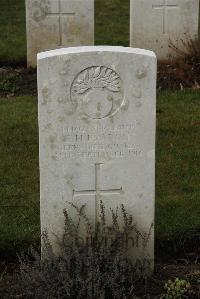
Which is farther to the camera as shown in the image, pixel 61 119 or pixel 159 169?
pixel 159 169

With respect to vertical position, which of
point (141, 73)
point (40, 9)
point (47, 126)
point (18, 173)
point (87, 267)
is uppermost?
point (40, 9)

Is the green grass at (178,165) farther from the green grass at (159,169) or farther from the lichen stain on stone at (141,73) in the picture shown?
the lichen stain on stone at (141,73)

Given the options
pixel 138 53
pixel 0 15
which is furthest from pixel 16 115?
pixel 0 15

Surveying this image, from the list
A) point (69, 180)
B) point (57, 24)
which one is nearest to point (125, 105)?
point (69, 180)

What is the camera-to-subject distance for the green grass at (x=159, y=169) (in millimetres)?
5406

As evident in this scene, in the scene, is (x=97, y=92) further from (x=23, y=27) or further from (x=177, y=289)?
(x=23, y=27)

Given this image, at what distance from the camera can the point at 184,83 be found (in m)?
9.09

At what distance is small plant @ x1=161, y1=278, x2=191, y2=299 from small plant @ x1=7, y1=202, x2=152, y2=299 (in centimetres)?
15

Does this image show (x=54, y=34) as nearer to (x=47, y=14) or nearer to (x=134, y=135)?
(x=47, y=14)

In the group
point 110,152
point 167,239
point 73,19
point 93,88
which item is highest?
point 73,19

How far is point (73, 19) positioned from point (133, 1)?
→ 0.84 m

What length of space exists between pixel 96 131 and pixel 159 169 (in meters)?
2.00

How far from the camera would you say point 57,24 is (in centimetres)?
1000

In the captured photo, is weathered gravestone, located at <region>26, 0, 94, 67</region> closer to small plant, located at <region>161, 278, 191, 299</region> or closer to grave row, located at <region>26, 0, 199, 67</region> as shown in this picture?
grave row, located at <region>26, 0, 199, 67</region>
